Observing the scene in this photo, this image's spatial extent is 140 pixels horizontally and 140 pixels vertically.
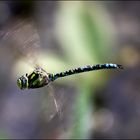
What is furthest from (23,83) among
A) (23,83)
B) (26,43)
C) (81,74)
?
(81,74)

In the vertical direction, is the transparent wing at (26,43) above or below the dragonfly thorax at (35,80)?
above

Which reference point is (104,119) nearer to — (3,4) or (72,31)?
(72,31)

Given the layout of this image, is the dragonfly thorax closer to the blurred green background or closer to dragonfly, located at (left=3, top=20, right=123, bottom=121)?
dragonfly, located at (left=3, top=20, right=123, bottom=121)

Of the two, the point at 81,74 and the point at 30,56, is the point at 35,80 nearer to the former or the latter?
the point at 30,56

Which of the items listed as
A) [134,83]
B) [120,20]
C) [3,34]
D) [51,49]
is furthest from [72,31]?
[3,34]

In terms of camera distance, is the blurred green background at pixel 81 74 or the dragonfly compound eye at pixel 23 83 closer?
the dragonfly compound eye at pixel 23 83

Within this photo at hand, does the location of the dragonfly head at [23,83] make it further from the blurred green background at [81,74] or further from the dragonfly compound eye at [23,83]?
the blurred green background at [81,74]

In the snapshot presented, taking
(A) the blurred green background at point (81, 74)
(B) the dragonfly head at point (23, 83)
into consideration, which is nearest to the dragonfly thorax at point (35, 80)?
(B) the dragonfly head at point (23, 83)

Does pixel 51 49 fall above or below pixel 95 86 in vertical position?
above
